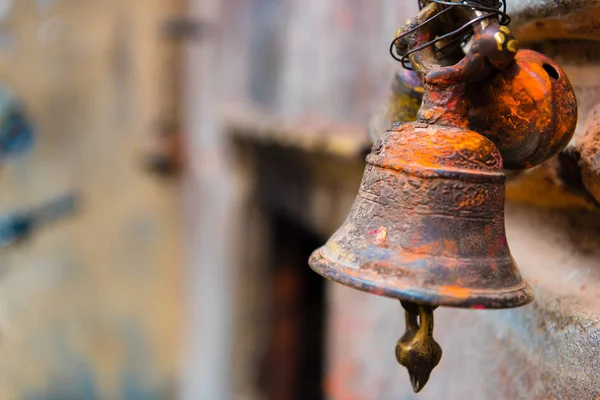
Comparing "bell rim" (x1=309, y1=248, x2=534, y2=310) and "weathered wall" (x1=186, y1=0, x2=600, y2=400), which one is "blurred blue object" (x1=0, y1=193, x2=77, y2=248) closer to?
"weathered wall" (x1=186, y1=0, x2=600, y2=400)

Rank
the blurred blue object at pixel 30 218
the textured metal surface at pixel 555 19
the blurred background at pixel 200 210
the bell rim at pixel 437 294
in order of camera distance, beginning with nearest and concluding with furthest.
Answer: the bell rim at pixel 437 294, the textured metal surface at pixel 555 19, the blurred background at pixel 200 210, the blurred blue object at pixel 30 218

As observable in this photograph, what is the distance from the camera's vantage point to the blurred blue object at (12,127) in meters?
2.72

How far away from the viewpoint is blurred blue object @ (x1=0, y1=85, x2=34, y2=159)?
272 centimetres

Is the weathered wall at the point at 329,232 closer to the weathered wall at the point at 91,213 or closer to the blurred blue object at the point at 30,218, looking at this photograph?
the weathered wall at the point at 91,213

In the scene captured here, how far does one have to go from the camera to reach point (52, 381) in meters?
2.98

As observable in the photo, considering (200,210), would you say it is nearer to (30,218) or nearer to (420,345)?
(30,218)

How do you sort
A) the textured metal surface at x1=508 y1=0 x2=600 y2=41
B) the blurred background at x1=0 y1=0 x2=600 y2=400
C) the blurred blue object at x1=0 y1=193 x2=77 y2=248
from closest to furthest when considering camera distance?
the textured metal surface at x1=508 y1=0 x2=600 y2=41 < the blurred background at x1=0 y1=0 x2=600 y2=400 < the blurred blue object at x1=0 y1=193 x2=77 y2=248

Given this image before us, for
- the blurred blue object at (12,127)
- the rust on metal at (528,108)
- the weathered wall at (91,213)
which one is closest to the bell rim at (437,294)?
the rust on metal at (528,108)

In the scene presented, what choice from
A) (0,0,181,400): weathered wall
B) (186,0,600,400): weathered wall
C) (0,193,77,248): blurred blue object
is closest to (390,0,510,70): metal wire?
(186,0,600,400): weathered wall

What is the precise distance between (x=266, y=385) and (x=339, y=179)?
1.01 metres

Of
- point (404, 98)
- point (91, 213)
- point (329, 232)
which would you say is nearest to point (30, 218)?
point (91, 213)

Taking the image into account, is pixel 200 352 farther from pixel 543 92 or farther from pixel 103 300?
pixel 543 92

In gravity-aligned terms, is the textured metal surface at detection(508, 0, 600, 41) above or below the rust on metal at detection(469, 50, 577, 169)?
above

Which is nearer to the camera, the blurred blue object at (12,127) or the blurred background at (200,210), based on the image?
the blurred background at (200,210)
